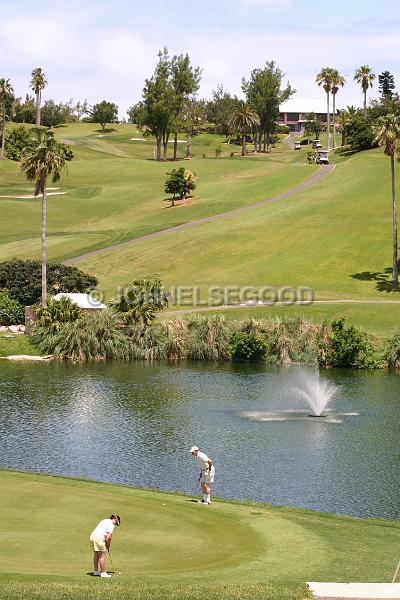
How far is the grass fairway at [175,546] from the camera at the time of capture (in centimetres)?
2500

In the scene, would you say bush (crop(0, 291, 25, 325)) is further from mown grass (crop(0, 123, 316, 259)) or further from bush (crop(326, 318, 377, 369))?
bush (crop(326, 318, 377, 369))

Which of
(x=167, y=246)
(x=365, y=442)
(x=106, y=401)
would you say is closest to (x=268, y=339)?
(x=106, y=401)

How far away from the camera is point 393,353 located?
76625 millimetres

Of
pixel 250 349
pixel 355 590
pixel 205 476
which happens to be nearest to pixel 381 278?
pixel 250 349

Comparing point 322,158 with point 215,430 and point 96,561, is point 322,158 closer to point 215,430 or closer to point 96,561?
point 215,430

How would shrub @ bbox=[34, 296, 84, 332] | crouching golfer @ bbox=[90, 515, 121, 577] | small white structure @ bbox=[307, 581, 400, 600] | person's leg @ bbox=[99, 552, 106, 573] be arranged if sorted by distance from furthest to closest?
shrub @ bbox=[34, 296, 84, 332], person's leg @ bbox=[99, 552, 106, 573], crouching golfer @ bbox=[90, 515, 121, 577], small white structure @ bbox=[307, 581, 400, 600]

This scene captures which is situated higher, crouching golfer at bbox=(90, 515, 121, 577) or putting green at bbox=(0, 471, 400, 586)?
crouching golfer at bbox=(90, 515, 121, 577)

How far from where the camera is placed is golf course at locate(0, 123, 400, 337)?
10131cm

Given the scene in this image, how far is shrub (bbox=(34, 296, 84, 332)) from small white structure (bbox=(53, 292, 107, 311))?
1.62 m

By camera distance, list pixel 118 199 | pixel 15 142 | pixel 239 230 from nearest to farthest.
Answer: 1. pixel 239 230
2. pixel 118 199
3. pixel 15 142

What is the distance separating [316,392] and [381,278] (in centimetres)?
4148

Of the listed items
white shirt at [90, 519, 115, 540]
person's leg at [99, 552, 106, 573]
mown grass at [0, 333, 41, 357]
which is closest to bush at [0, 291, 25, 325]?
mown grass at [0, 333, 41, 357]

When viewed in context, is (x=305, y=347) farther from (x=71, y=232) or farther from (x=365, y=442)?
(x=71, y=232)

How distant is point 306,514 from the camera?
37.1 m
